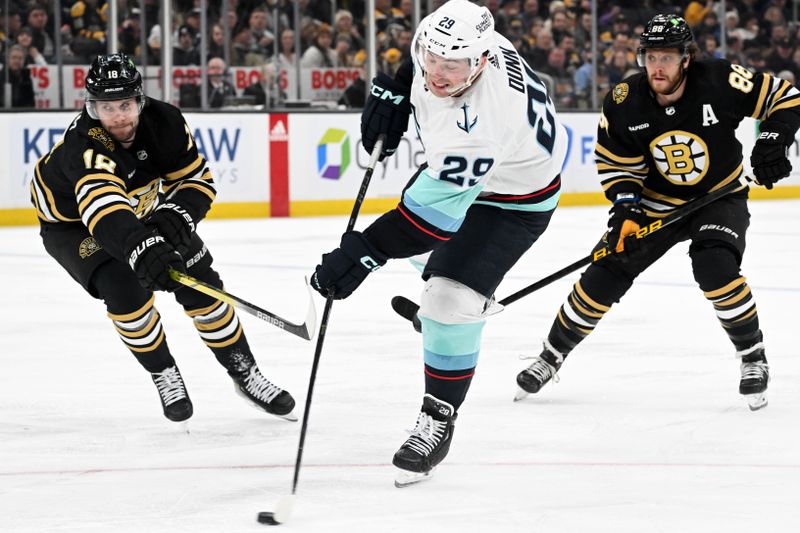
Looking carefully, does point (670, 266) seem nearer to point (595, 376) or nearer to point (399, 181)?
point (595, 376)

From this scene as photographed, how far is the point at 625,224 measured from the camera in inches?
137

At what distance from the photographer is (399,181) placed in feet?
32.7

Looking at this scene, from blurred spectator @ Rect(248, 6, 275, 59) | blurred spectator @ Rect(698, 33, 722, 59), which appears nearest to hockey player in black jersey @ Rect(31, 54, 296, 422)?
blurred spectator @ Rect(248, 6, 275, 59)

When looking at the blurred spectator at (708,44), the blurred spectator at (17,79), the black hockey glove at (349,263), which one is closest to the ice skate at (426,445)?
the black hockey glove at (349,263)

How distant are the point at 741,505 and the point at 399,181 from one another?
7.64 metres

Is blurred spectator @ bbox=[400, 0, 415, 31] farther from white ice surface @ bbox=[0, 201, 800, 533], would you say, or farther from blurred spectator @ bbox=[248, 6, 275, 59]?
white ice surface @ bbox=[0, 201, 800, 533]

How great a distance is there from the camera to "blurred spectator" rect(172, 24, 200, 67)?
9453 mm

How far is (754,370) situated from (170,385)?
1549 mm

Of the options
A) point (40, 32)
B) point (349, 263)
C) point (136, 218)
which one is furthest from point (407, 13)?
point (349, 263)

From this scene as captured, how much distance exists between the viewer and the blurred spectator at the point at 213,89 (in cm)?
946

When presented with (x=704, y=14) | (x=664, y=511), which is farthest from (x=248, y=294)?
(x=704, y=14)

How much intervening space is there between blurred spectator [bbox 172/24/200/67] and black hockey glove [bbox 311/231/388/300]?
23.6 feet

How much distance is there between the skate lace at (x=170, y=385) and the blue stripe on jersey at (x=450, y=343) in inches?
29.6

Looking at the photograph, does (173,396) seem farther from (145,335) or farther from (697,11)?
(697,11)
